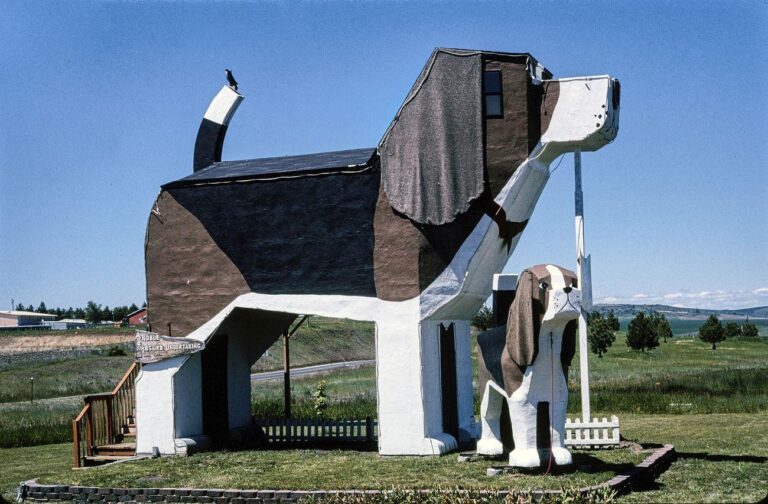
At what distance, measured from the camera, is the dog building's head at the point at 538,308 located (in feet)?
39.4

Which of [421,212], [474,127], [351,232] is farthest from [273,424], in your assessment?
[474,127]

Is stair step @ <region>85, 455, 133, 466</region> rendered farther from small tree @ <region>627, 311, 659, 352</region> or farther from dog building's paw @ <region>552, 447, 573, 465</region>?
small tree @ <region>627, 311, 659, 352</region>

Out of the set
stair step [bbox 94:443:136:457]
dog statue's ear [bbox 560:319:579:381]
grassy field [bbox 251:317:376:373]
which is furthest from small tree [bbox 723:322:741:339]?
dog statue's ear [bbox 560:319:579:381]

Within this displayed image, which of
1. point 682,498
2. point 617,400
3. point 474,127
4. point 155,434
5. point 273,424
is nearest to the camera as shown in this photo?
point 682,498

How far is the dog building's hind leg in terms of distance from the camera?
45.3 ft

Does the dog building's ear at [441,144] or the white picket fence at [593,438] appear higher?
the dog building's ear at [441,144]

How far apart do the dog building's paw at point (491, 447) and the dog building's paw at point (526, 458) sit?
1.38 metres

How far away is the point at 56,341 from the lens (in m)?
68.0

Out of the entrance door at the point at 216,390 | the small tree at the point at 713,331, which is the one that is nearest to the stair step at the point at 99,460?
the entrance door at the point at 216,390

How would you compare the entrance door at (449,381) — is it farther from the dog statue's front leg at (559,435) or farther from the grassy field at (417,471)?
the dog statue's front leg at (559,435)

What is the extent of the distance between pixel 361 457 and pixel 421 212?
4.49 m

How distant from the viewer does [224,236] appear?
699 inches

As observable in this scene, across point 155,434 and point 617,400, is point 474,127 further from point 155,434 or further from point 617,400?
point 617,400

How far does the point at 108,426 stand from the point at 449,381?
706 cm
